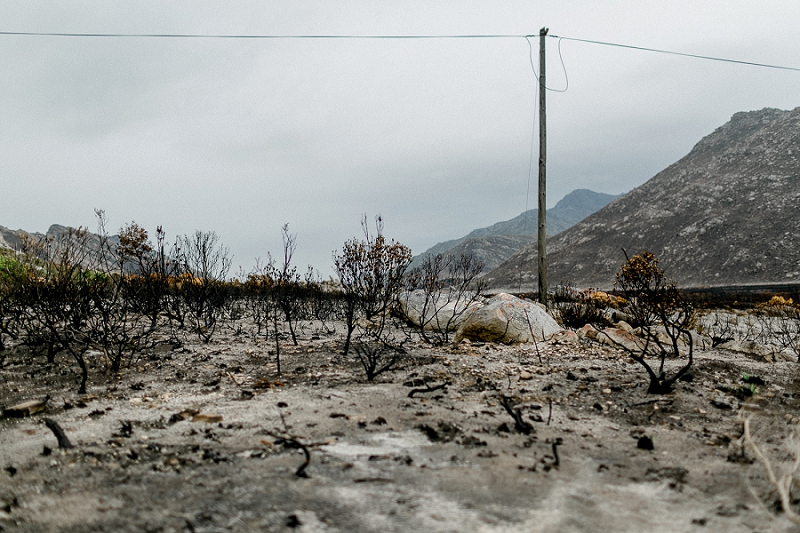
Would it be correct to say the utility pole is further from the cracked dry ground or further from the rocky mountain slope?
the rocky mountain slope

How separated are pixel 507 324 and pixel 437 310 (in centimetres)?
198

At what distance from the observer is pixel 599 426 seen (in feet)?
10.2

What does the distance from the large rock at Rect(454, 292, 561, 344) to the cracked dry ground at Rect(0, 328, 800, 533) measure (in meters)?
2.72

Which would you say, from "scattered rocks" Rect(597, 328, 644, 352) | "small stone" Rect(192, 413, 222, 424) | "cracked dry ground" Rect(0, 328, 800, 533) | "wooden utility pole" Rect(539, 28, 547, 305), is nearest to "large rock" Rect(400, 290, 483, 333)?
"wooden utility pole" Rect(539, 28, 547, 305)

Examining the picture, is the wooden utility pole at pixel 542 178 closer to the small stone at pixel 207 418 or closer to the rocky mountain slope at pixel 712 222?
the small stone at pixel 207 418

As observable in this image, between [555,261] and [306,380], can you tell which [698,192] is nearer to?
[555,261]

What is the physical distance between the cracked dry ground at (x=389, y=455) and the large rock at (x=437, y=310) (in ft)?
14.5

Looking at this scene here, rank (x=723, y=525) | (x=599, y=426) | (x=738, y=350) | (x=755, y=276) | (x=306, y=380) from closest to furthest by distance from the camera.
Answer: (x=723, y=525)
(x=599, y=426)
(x=306, y=380)
(x=738, y=350)
(x=755, y=276)

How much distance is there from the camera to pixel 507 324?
7441 mm

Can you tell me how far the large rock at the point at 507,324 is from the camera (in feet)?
24.2

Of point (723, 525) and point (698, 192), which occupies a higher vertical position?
point (698, 192)

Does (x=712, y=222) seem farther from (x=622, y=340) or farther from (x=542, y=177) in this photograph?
(x=622, y=340)

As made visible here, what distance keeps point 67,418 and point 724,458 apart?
4.01 m

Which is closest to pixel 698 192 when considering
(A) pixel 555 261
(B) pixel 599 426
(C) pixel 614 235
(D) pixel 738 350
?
(C) pixel 614 235
